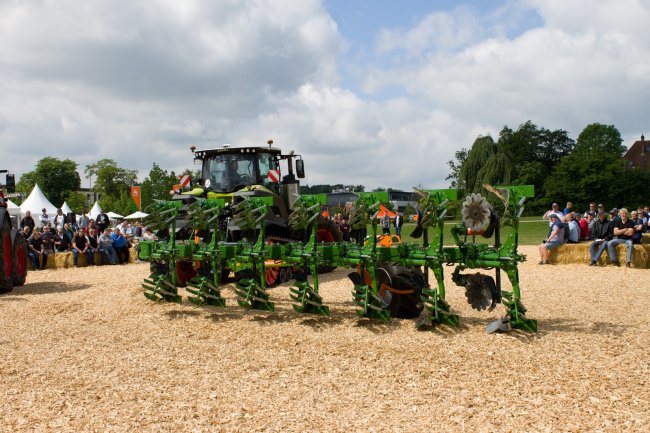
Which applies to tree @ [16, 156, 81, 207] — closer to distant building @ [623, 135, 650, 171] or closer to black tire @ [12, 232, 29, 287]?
black tire @ [12, 232, 29, 287]

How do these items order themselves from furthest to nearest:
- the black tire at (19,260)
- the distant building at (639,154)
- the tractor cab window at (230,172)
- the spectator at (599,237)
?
the distant building at (639,154) → the spectator at (599,237) → the tractor cab window at (230,172) → the black tire at (19,260)

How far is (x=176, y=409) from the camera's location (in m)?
4.37

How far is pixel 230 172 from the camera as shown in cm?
1157

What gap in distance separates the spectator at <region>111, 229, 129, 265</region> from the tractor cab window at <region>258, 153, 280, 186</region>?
6.63 meters

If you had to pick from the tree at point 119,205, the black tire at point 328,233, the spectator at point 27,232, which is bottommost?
the black tire at point 328,233

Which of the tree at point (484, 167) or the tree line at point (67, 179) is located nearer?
the tree at point (484, 167)

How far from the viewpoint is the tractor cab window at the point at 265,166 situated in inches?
457

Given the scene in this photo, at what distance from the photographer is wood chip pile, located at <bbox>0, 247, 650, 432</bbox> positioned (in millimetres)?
4152

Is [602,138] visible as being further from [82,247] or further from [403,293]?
[403,293]

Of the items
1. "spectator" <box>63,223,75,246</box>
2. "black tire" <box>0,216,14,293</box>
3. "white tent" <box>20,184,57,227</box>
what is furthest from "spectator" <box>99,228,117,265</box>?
"white tent" <box>20,184,57,227</box>

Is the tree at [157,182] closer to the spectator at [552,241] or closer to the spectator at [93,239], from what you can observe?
the spectator at [93,239]

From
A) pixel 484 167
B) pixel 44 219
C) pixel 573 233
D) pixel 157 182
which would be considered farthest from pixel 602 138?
pixel 44 219

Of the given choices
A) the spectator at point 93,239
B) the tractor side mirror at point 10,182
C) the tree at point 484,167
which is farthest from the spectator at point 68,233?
the tree at point 484,167

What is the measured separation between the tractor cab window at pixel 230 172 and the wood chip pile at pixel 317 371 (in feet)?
11.8
